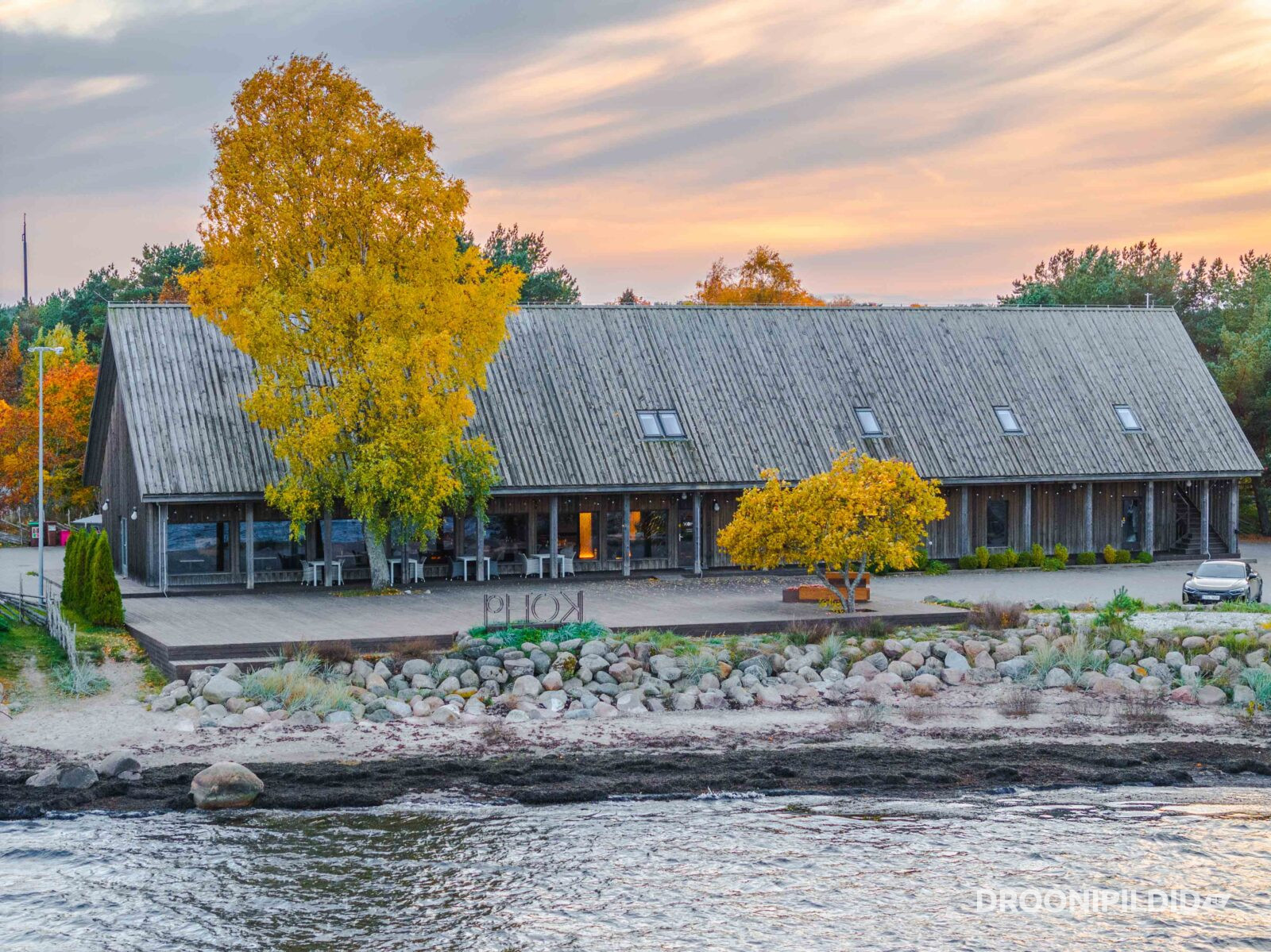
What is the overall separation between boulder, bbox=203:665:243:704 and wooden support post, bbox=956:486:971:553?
22.7 m

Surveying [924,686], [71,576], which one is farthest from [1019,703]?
[71,576]

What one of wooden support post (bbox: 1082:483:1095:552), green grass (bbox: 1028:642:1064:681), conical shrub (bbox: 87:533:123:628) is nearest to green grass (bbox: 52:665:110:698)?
conical shrub (bbox: 87:533:123:628)

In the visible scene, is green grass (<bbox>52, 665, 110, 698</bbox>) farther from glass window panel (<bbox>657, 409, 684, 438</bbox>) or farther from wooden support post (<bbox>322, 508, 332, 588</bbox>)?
glass window panel (<bbox>657, 409, 684, 438</bbox>)

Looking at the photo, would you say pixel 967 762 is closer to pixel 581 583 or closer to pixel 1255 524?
pixel 581 583

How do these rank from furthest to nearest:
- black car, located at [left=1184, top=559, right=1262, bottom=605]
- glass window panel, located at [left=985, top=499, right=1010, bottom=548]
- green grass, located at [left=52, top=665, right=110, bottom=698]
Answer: glass window panel, located at [left=985, top=499, right=1010, bottom=548] < black car, located at [left=1184, top=559, right=1262, bottom=605] < green grass, located at [left=52, top=665, right=110, bottom=698]

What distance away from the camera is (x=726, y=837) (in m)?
16.1

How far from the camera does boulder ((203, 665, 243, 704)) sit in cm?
2142

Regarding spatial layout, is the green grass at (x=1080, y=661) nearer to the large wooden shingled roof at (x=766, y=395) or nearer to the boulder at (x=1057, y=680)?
the boulder at (x=1057, y=680)

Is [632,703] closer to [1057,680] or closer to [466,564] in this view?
[1057,680]

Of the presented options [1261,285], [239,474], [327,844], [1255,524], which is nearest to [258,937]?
[327,844]

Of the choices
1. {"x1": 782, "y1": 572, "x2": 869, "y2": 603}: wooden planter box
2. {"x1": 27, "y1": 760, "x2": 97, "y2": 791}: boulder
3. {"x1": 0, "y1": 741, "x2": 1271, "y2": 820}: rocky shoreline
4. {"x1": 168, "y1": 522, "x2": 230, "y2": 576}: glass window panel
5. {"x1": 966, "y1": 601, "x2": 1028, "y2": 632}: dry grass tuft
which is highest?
{"x1": 168, "y1": 522, "x2": 230, "y2": 576}: glass window panel

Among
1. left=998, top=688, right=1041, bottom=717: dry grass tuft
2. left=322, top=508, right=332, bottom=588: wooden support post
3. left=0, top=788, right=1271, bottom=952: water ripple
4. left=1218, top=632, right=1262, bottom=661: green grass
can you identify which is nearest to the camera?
left=0, top=788, right=1271, bottom=952: water ripple

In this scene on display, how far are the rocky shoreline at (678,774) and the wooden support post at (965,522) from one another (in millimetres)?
18106

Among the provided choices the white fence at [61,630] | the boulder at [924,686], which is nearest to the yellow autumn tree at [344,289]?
the white fence at [61,630]
